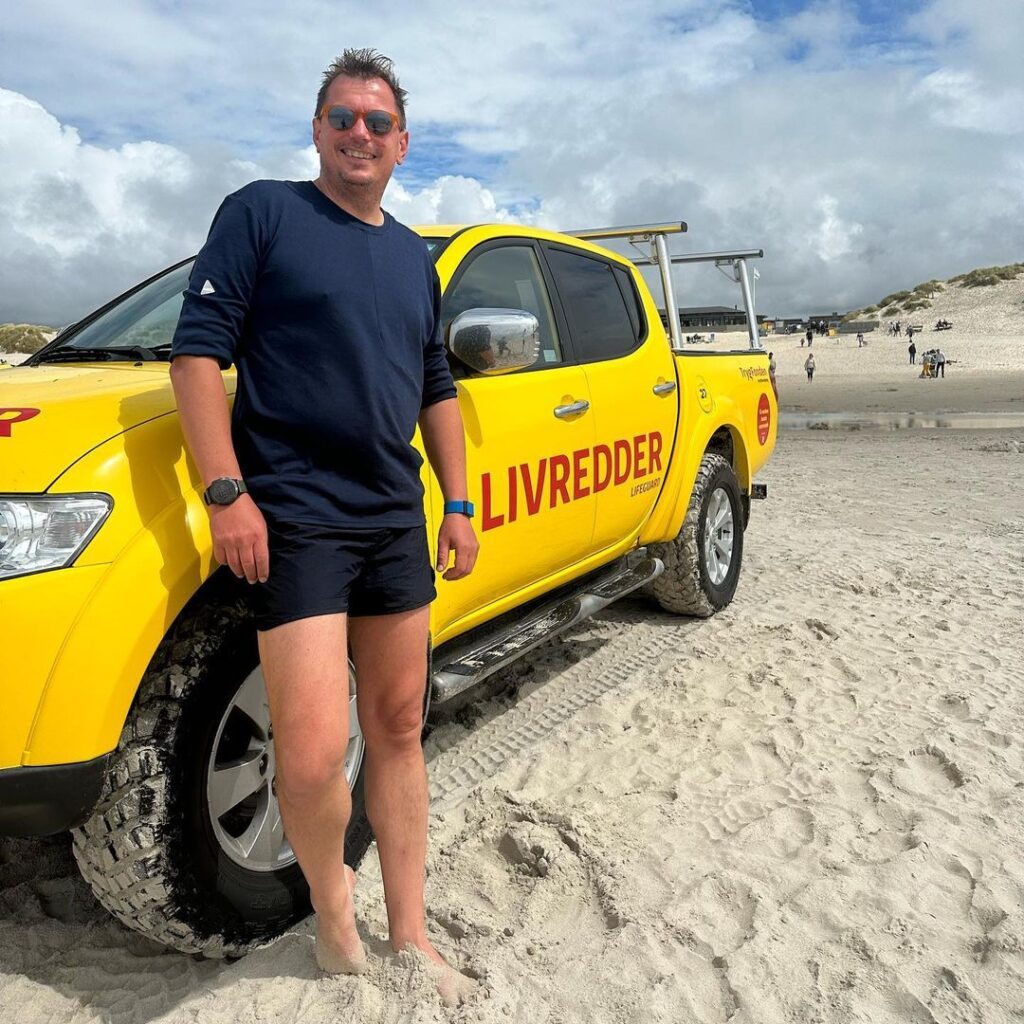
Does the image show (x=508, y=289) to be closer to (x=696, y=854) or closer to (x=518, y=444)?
(x=518, y=444)

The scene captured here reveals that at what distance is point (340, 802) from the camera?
1.96 m

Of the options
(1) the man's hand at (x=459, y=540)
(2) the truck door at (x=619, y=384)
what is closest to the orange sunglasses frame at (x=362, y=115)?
(1) the man's hand at (x=459, y=540)

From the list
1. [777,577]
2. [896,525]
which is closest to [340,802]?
[777,577]

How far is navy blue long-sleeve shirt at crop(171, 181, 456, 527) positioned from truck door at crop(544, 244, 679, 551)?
5.83ft

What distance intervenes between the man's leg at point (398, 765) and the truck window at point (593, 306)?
194 cm

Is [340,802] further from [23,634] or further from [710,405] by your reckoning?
[710,405]

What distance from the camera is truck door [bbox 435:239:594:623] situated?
2.91m

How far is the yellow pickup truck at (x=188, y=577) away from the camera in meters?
1.80

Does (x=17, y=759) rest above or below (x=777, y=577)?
above

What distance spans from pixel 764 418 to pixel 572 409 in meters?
2.74

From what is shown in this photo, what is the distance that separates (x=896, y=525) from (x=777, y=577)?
6.74 ft

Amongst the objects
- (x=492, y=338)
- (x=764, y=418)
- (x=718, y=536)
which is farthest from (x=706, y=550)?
(x=492, y=338)

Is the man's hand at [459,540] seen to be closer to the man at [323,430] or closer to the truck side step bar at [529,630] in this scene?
the man at [323,430]

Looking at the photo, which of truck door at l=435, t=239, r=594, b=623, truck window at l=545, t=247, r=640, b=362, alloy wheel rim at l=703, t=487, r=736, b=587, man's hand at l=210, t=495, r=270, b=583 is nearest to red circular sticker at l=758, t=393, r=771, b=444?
alloy wheel rim at l=703, t=487, r=736, b=587
